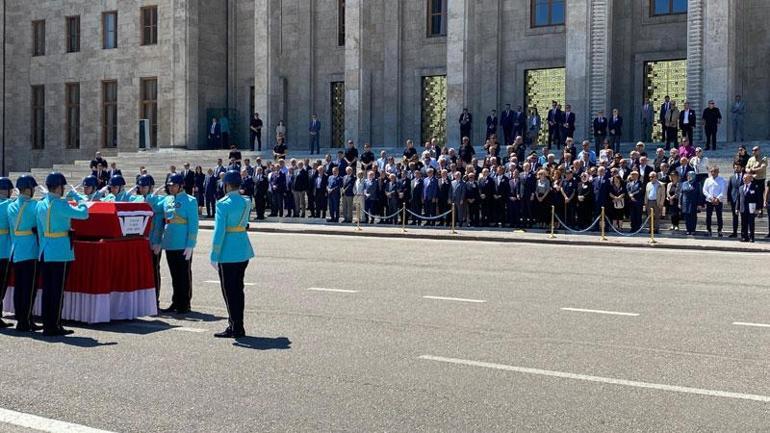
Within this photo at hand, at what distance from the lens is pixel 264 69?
4259cm

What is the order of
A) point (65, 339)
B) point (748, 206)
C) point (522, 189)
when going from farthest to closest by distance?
1. point (522, 189)
2. point (748, 206)
3. point (65, 339)

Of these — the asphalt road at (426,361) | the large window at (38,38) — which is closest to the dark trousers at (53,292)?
the asphalt road at (426,361)

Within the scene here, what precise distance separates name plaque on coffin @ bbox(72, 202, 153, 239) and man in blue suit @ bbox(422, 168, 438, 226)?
16.5 metres

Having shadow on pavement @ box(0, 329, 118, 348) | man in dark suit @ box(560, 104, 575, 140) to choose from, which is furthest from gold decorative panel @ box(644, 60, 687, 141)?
shadow on pavement @ box(0, 329, 118, 348)

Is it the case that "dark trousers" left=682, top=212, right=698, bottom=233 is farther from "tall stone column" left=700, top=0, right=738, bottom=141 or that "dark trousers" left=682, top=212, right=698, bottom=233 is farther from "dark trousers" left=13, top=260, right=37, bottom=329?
"dark trousers" left=13, top=260, right=37, bottom=329

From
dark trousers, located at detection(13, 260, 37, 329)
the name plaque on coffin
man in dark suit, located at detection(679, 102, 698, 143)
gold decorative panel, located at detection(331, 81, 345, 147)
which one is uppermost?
gold decorative panel, located at detection(331, 81, 345, 147)

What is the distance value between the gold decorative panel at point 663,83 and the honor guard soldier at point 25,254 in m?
28.4

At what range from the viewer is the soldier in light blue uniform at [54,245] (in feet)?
35.2

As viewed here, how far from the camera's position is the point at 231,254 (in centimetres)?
1045

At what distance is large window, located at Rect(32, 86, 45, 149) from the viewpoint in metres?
53.8

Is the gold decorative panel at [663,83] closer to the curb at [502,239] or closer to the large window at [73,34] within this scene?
the curb at [502,239]

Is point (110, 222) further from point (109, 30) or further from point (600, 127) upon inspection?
point (109, 30)

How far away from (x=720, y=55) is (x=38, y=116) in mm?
38895

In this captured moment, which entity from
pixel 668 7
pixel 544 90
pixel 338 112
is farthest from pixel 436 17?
pixel 668 7
